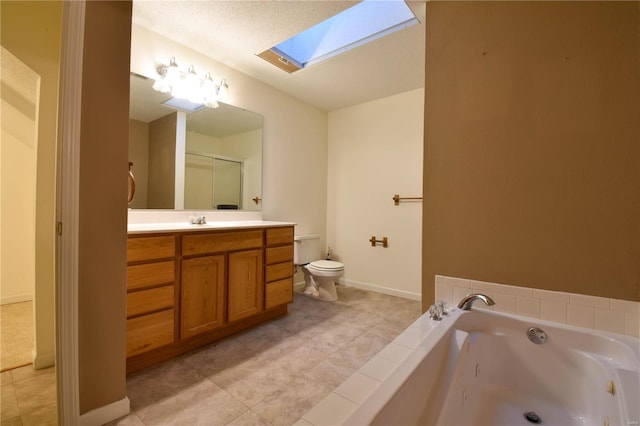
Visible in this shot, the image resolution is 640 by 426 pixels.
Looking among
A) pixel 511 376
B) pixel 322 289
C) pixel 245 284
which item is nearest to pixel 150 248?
pixel 245 284

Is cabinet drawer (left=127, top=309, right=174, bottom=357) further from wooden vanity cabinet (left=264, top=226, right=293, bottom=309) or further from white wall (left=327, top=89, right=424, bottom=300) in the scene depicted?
white wall (left=327, top=89, right=424, bottom=300)

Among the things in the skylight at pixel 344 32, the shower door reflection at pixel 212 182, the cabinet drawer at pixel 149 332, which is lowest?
the cabinet drawer at pixel 149 332

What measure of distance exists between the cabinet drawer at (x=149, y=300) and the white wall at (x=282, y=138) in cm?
142

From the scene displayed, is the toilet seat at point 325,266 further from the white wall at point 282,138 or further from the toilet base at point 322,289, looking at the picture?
the white wall at point 282,138

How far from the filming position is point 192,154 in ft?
7.91

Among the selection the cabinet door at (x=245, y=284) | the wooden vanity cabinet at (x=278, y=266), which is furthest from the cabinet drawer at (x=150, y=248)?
the wooden vanity cabinet at (x=278, y=266)

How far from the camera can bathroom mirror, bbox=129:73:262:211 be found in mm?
2127

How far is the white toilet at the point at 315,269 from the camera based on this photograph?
2.92 meters

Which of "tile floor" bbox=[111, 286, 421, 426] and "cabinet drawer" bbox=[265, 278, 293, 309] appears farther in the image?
"cabinet drawer" bbox=[265, 278, 293, 309]

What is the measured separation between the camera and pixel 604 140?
122 centimetres

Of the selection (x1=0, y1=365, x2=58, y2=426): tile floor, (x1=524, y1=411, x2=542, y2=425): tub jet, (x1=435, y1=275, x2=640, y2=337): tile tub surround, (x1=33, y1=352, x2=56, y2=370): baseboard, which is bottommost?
(x1=0, y1=365, x2=58, y2=426): tile floor

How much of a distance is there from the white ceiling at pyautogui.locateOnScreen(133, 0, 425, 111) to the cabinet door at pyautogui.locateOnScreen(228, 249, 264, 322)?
172 centimetres

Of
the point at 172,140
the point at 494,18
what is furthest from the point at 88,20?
the point at 494,18

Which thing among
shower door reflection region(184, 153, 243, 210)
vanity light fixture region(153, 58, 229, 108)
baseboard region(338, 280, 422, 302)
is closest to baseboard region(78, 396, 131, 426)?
shower door reflection region(184, 153, 243, 210)
